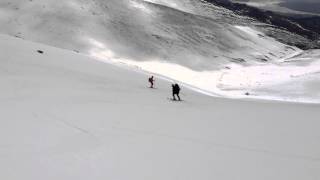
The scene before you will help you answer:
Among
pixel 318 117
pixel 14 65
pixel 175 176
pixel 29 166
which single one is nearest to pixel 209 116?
pixel 318 117

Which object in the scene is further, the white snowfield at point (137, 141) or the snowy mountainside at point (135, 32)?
the snowy mountainside at point (135, 32)

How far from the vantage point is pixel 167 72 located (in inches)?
2667

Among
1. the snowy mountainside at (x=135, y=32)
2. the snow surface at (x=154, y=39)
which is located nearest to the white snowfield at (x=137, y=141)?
the snow surface at (x=154, y=39)

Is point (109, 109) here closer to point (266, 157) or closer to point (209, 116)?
point (209, 116)

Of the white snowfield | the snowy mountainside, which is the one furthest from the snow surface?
the white snowfield

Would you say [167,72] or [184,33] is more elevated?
[184,33]

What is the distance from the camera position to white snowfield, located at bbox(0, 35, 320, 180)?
814 centimetres

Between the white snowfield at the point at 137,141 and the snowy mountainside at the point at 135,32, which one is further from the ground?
the snowy mountainside at the point at 135,32

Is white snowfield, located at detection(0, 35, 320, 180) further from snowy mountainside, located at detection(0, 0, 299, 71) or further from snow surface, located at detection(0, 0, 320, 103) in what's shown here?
snowy mountainside, located at detection(0, 0, 299, 71)

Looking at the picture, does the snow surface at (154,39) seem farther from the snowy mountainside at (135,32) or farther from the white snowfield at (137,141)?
the white snowfield at (137,141)

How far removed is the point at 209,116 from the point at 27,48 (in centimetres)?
2000

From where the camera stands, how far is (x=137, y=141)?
10.4 metres

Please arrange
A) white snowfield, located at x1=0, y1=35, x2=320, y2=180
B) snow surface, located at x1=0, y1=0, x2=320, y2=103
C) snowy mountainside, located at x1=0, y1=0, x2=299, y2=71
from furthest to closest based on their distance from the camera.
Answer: snowy mountainside, located at x1=0, y1=0, x2=299, y2=71
snow surface, located at x1=0, y1=0, x2=320, y2=103
white snowfield, located at x1=0, y1=35, x2=320, y2=180

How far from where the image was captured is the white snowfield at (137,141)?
814cm
